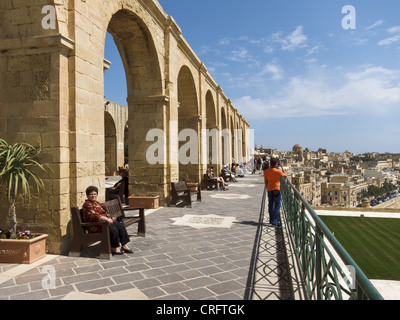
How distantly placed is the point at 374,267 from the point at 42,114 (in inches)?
694

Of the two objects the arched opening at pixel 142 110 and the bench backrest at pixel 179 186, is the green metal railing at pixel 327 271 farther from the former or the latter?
the arched opening at pixel 142 110

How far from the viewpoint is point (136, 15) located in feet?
22.5

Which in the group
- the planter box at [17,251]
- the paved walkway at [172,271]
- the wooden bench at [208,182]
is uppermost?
the wooden bench at [208,182]

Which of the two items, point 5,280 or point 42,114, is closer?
point 5,280

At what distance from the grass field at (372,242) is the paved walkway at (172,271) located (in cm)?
1276

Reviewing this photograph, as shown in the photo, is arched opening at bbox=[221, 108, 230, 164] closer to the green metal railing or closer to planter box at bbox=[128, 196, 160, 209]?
planter box at bbox=[128, 196, 160, 209]

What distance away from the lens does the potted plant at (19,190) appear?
3.87 m

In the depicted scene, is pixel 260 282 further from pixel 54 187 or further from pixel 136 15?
pixel 136 15

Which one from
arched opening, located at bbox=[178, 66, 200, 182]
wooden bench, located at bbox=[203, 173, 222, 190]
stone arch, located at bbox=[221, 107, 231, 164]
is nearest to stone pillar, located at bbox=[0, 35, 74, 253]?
arched opening, located at bbox=[178, 66, 200, 182]

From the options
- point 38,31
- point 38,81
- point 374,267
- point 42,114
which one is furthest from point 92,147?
point 374,267

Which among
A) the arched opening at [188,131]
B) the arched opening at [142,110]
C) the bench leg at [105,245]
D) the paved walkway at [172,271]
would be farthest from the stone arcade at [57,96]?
the arched opening at [188,131]

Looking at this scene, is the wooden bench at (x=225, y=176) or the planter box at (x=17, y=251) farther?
the wooden bench at (x=225, y=176)

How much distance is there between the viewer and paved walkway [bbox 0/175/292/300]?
300 cm

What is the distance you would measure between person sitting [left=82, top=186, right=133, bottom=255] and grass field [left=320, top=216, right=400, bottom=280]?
1414cm
